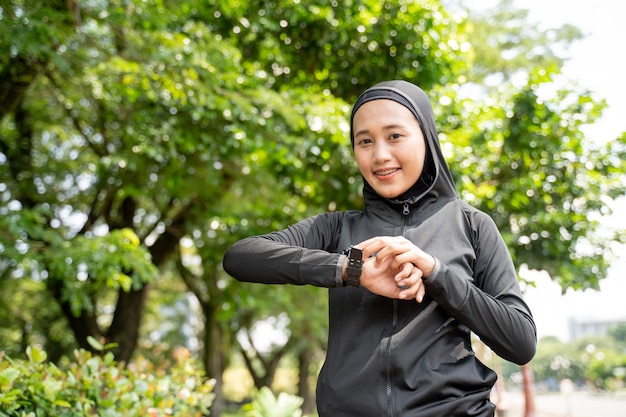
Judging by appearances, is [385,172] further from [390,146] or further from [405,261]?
[405,261]

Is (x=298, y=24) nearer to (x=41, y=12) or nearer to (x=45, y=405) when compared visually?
(x=41, y=12)

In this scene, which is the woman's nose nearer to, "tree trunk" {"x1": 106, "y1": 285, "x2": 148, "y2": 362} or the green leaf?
the green leaf

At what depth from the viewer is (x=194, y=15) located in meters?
6.76

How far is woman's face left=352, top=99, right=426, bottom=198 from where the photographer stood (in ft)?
5.52

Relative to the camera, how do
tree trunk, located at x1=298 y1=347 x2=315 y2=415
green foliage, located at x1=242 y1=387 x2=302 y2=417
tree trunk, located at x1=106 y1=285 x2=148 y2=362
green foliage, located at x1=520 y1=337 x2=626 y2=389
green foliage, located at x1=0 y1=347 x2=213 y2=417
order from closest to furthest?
1. green foliage, located at x1=0 y1=347 x2=213 y2=417
2. green foliage, located at x1=242 y1=387 x2=302 y2=417
3. tree trunk, located at x1=106 y1=285 x2=148 y2=362
4. green foliage, located at x1=520 y1=337 x2=626 y2=389
5. tree trunk, located at x1=298 y1=347 x2=315 y2=415

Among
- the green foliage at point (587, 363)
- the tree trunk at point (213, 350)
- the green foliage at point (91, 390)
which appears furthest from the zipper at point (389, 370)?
the tree trunk at point (213, 350)

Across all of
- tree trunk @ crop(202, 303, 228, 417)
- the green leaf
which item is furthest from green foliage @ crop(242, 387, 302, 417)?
tree trunk @ crop(202, 303, 228, 417)

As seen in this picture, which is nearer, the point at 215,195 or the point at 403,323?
the point at 403,323

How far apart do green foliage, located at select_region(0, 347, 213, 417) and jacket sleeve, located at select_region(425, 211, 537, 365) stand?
1900 mm

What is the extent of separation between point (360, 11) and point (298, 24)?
0.68m

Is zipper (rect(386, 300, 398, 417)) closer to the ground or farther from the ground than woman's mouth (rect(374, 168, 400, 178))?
closer to the ground

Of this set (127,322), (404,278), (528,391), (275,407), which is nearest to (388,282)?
(404,278)

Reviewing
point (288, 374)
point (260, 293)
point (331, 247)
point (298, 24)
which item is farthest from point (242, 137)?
point (288, 374)

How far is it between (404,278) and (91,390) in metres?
2.28
